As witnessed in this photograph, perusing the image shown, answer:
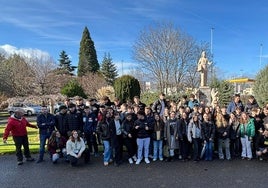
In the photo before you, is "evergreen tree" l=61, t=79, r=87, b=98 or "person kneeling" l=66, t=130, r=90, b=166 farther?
"evergreen tree" l=61, t=79, r=87, b=98

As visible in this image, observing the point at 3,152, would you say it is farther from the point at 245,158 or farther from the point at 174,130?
the point at 245,158

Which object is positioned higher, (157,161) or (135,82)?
(135,82)

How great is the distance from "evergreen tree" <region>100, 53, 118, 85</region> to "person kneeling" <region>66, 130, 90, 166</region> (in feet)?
150

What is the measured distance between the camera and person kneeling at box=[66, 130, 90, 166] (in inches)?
308

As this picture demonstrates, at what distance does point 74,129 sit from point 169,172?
3.42 metres

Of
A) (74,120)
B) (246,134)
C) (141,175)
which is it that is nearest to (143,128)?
(141,175)

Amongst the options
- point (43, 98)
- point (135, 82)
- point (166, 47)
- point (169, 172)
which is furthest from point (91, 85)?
point (169, 172)

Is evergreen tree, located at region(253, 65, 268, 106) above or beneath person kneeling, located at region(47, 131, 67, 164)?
above

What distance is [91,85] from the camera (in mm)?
44969

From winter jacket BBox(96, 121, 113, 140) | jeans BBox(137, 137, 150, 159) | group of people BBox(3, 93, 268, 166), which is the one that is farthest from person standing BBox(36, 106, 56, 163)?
jeans BBox(137, 137, 150, 159)

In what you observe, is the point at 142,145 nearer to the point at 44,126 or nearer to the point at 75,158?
the point at 75,158

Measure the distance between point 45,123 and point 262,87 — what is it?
13389 mm

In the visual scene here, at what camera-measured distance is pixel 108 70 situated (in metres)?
54.9

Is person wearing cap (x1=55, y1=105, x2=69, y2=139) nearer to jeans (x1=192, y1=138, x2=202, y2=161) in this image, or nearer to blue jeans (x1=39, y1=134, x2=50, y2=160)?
blue jeans (x1=39, y1=134, x2=50, y2=160)
